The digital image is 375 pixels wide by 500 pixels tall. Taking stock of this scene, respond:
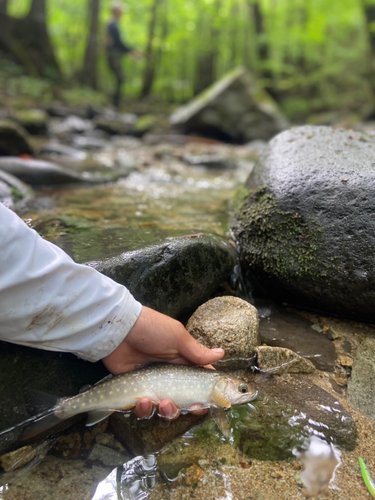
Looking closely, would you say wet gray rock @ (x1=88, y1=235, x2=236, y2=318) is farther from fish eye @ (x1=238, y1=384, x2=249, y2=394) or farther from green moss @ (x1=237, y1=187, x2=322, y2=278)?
fish eye @ (x1=238, y1=384, x2=249, y2=394)

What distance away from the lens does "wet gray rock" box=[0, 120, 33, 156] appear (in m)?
6.36

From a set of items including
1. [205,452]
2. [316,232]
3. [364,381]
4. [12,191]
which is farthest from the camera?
[12,191]

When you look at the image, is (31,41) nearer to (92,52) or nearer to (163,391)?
(92,52)

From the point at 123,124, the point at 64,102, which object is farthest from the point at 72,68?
the point at 123,124

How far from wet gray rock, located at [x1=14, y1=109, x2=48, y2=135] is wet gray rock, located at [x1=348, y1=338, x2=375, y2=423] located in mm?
10264

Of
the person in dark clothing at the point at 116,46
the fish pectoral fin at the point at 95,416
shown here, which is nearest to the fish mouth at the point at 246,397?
the fish pectoral fin at the point at 95,416

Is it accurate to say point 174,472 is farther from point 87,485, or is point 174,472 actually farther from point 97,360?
point 97,360

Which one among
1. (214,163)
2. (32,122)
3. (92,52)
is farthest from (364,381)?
(92,52)

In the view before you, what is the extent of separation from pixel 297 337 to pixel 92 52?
20.7 m

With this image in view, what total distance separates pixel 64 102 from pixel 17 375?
667 inches

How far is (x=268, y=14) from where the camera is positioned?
24.0m

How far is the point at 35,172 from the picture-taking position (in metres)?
5.26

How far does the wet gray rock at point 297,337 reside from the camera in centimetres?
244

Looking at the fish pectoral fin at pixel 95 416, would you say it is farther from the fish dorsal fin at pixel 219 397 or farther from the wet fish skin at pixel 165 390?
the fish dorsal fin at pixel 219 397
